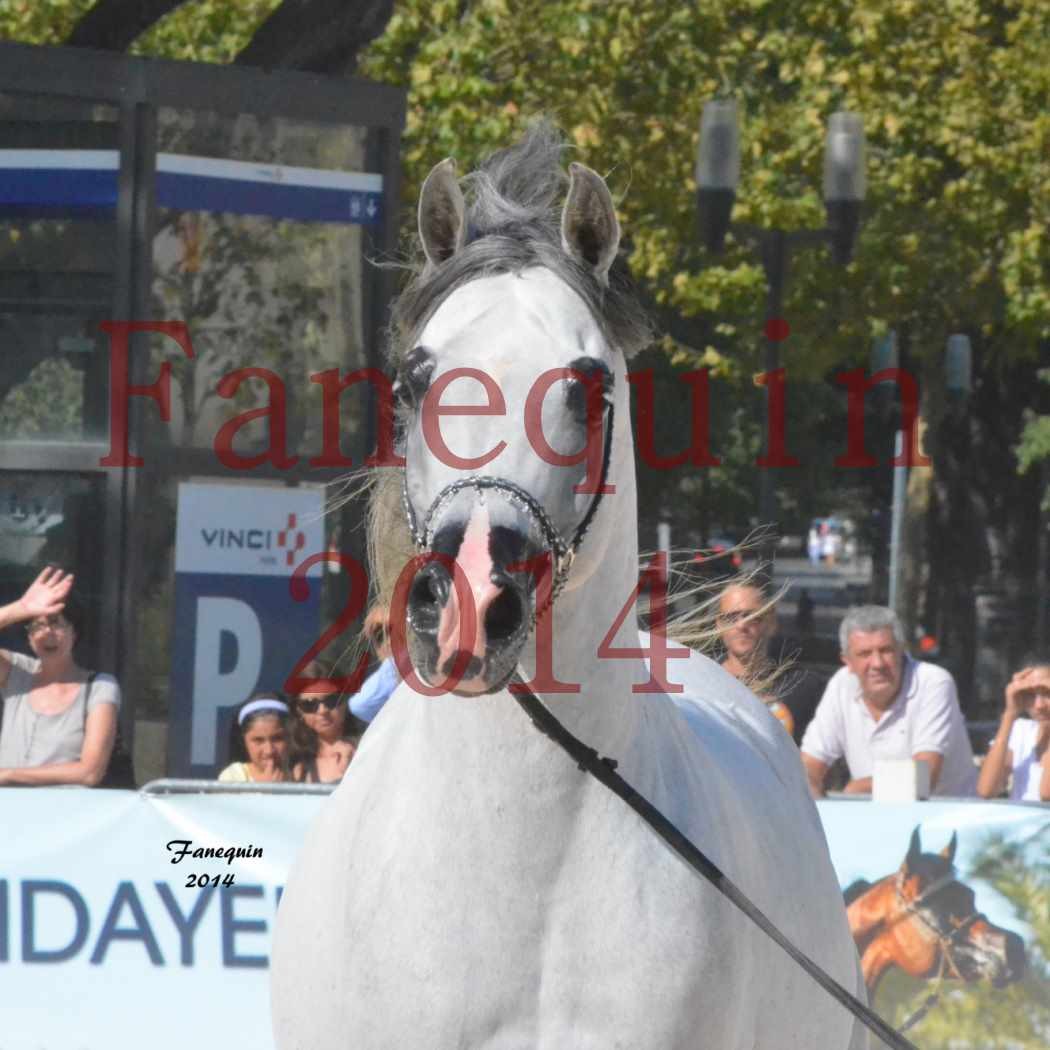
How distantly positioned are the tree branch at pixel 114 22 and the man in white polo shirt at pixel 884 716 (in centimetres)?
533

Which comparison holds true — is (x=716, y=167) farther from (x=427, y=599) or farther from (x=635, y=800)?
(x=427, y=599)

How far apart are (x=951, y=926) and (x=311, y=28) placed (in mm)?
6453

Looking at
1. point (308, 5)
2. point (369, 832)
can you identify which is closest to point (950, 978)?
point (369, 832)

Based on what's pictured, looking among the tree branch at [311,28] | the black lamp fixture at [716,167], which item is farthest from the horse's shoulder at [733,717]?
the black lamp fixture at [716,167]

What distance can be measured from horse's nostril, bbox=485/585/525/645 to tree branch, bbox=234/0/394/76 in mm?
8205

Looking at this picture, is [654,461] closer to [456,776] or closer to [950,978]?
[950,978]

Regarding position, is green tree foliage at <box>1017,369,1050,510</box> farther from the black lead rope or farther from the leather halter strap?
Answer: the black lead rope

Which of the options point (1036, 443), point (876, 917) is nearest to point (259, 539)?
Result: point (876, 917)

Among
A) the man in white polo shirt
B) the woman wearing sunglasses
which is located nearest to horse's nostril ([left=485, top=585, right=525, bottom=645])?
the woman wearing sunglasses

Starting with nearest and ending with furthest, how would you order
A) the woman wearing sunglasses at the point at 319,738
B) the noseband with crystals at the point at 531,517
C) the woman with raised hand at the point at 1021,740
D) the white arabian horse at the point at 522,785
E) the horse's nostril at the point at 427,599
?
the horse's nostril at the point at 427,599, the noseband with crystals at the point at 531,517, the white arabian horse at the point at 522,785, the woman wearing sunglasses at the point at 319,738, the woman with raised hand at the point at 1021,740

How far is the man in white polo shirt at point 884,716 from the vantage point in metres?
7.37

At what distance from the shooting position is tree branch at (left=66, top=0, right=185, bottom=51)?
34.6ft

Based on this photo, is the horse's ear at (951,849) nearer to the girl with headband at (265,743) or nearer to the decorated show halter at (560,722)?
the girl with headband at (265,743)

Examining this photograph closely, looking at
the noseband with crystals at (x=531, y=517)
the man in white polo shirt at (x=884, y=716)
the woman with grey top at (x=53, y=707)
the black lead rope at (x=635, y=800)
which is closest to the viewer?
the noseband with crystals at (x=531, y=517)
